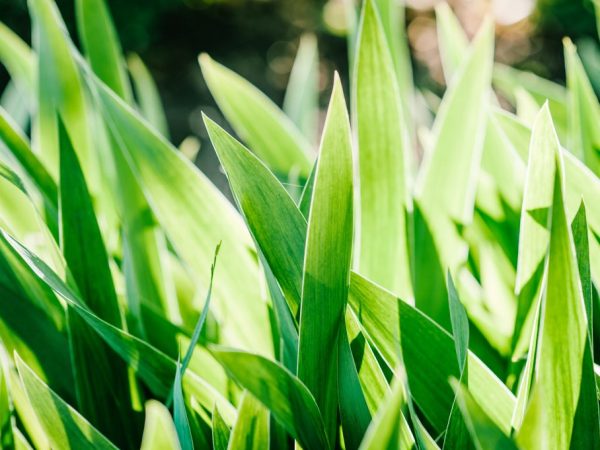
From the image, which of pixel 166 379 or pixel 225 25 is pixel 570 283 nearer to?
pixel 166 379

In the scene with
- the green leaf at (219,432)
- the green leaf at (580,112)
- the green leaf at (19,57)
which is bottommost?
the green leaf at (219,432)

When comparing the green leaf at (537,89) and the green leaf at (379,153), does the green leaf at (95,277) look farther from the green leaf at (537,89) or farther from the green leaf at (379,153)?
the green leaf at (537,89)

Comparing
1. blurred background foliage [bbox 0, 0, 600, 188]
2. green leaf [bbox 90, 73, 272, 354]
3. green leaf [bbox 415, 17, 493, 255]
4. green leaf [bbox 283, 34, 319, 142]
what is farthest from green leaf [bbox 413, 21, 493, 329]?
blurred background foliage [bbox 0, 0, 600, 188]

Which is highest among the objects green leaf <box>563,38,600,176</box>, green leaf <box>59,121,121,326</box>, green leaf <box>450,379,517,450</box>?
green leaf <box>563,38,600,176</box>

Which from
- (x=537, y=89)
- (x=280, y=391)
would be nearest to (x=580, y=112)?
(x=537, y=89)

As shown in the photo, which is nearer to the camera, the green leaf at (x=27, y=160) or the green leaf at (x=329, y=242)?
the green leaf at (x=329, y=242)

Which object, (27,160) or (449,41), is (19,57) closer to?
(27,160)

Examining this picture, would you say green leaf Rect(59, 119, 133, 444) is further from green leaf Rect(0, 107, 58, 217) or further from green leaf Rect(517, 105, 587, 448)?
green leaf Rect(517, 105, 587, 448)

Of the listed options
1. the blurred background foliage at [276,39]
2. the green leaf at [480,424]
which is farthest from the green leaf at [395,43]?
the blurred background foliage at [276,39]

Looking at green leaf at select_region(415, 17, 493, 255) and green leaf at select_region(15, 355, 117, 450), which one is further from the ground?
green leaf at select_region(415, 17, 493, 255)

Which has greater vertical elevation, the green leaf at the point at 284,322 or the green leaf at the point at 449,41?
the green leaf at the point at 449,41
